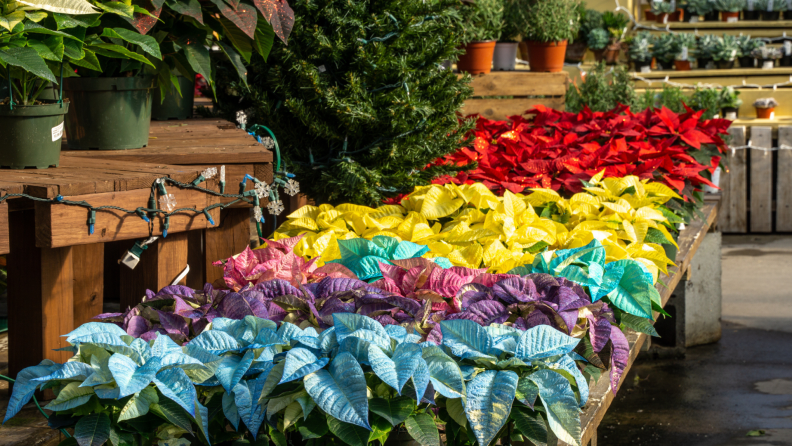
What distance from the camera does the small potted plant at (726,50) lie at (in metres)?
7.96

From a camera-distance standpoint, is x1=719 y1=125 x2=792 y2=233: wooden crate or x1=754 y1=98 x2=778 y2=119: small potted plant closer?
x1=719 y1=125 x2=792 y2=233: wooden crate

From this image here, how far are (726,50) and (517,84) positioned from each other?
4.58 m

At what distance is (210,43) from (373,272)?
78 cm

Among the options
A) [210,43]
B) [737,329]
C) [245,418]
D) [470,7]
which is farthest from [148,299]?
[737,329]

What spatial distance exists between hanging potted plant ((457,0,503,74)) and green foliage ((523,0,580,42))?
0.27m

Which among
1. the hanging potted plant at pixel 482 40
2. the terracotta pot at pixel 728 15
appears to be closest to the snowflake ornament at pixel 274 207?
the hanging potted plant at pixel 482 40

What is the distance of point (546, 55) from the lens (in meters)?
4.53

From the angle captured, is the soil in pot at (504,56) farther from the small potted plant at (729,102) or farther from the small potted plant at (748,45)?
the small potted plant at (748,45)

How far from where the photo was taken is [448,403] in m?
1.28

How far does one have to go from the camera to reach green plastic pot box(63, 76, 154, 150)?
6.34 feet

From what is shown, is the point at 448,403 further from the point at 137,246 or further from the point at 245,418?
the point at 137,246

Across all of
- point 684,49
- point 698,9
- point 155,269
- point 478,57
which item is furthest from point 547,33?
point 698,9

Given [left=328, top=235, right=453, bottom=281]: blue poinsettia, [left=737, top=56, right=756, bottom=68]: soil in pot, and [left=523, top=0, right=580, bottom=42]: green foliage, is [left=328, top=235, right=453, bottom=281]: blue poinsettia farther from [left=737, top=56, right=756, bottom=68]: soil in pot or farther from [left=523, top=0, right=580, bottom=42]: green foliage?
[left=737, top=56, right=756, bottom=68]: soil in pot

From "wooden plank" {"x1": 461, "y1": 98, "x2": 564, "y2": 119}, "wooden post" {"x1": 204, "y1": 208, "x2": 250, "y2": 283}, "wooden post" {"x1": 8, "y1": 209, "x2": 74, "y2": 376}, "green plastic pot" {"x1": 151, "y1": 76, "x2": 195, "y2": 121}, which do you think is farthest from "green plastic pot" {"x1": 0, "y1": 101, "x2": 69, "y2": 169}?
"wooden plank" {"x1": 461, "y1": 98, "x2": 564, "y2": 119}
